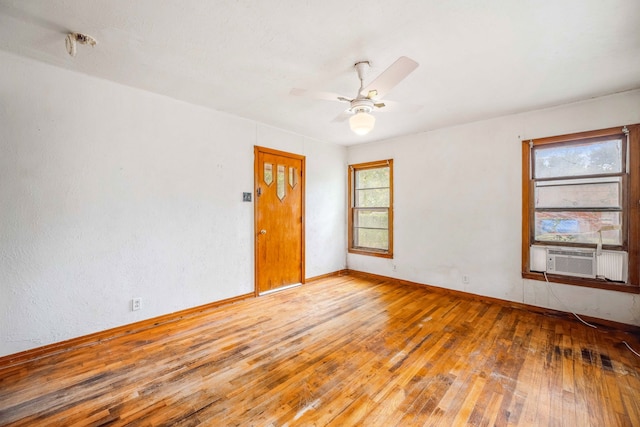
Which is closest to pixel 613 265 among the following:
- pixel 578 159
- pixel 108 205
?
pixel 578 159

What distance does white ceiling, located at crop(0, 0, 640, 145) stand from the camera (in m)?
1.68

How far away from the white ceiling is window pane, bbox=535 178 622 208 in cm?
99

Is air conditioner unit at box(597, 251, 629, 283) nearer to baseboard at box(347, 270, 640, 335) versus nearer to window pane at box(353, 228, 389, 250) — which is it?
baseboard at box(347, 270, 640, 335)

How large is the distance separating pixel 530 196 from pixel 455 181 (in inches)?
36.5

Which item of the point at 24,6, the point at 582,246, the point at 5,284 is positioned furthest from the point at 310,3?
the point at 582,246

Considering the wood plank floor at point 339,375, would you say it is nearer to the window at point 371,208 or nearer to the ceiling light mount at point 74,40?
the window at point 371,208

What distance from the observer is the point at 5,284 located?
7.09 feet

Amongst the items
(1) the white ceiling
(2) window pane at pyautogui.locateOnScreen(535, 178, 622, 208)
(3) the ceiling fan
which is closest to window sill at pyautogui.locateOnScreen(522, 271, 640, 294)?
(2) window pane at pyautogui.locateOnScreen(535, 178, 622, 208)

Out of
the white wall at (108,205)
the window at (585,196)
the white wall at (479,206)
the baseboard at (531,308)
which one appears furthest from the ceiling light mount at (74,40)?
the baseboard at (531,308)

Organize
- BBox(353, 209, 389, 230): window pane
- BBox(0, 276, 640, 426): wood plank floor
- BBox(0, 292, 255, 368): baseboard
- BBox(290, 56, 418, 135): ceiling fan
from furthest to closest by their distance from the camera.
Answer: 1. BBox(353, 209, 389, 230): window pane
2. BBox(0, 292, 255, 368): baseboard
3. BBox(290, 56, 418, 135): ceiling fan
4. BBox(0, 276, 640, 426): wood plank floor

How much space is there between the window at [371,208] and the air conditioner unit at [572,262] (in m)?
2.17

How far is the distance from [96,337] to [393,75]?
353cm

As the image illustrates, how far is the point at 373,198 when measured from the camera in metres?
5.08

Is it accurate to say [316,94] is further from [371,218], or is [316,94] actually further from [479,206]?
[371,218]
